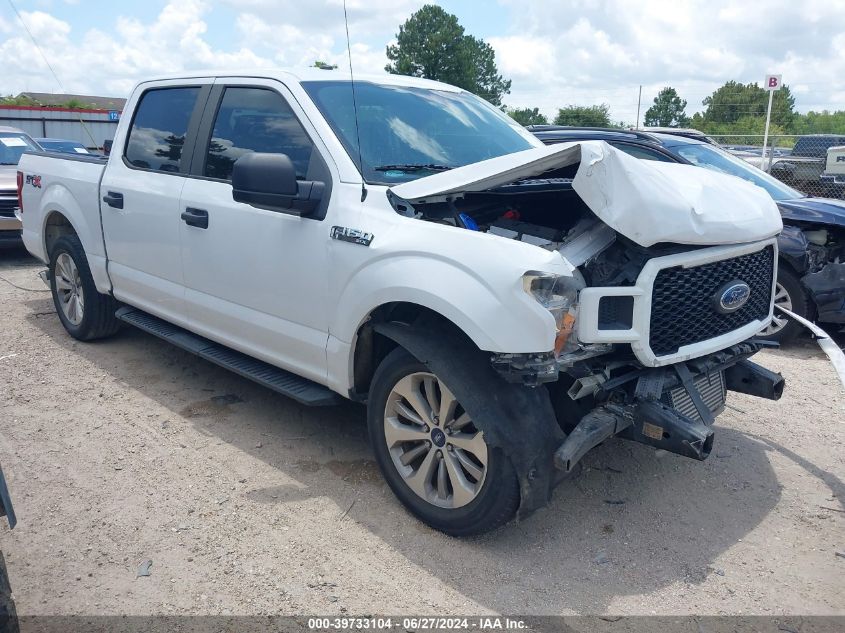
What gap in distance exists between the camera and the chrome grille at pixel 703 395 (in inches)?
132

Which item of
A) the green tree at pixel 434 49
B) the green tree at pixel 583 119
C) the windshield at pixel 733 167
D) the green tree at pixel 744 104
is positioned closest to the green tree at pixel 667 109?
the green tree at pixel 744 104

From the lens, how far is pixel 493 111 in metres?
5.00

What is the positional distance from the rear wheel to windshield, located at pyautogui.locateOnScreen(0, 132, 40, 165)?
10575 mm

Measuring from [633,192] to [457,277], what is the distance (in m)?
0.82

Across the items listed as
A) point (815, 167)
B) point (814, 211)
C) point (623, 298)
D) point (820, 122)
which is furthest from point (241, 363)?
point (820, 122)

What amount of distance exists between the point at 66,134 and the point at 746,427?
2951cm

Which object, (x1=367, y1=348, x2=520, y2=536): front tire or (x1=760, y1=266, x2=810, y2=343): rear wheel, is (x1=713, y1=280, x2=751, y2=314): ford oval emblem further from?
(x1=760, y1=266, x2=810, y2=343): rear wheel

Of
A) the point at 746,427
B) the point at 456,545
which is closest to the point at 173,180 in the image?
the point at 456,545

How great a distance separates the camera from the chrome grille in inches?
132

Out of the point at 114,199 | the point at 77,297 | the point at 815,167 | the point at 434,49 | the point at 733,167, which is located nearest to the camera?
the point at 114,199

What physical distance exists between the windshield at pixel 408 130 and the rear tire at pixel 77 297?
116 inches

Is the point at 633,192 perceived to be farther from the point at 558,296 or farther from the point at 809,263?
the point at 809,263

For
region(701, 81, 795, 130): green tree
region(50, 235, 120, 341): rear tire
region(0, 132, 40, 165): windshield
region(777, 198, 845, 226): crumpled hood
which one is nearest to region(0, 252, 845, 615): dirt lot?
region(50, 235, 120, 341): rear tire

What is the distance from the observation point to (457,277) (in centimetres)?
313
